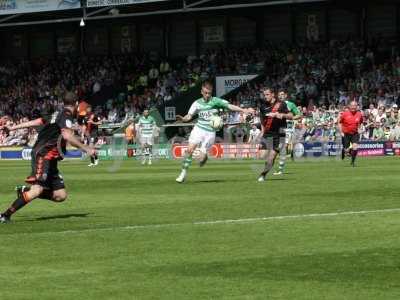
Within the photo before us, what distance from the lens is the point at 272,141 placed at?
26750 mm

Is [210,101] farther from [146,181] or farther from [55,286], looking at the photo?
[55,286]

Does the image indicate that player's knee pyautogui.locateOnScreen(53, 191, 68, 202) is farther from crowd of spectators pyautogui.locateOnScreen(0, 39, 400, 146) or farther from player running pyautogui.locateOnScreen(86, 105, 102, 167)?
player running pyautogui.locateOnScreen(86, 105, 102, 167)

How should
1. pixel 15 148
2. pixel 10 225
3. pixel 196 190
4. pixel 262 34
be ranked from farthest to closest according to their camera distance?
pixel 262 34, pixel 15 148, pixel 196 190, pixel 10 225

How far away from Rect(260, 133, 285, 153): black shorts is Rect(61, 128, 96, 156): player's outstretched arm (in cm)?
1123

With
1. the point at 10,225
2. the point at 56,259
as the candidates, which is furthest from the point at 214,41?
the point at 56,259

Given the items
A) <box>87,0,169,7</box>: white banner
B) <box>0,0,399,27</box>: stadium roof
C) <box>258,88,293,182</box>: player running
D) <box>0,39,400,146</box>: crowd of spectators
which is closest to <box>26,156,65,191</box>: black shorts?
<box>258,88,293,182</box>: player running

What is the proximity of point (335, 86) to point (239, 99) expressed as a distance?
508 cm

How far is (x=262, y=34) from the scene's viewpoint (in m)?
63.2

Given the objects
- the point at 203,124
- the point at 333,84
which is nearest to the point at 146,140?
the point at 333,84

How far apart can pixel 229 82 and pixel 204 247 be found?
43.9 meters

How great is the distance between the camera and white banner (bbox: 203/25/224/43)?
65375 mm

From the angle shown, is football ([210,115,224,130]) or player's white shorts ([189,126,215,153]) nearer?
football ([210,115,224,130])

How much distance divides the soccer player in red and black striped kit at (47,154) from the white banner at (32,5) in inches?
1680

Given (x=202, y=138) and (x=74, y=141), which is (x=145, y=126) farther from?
(x=74, y=141)
